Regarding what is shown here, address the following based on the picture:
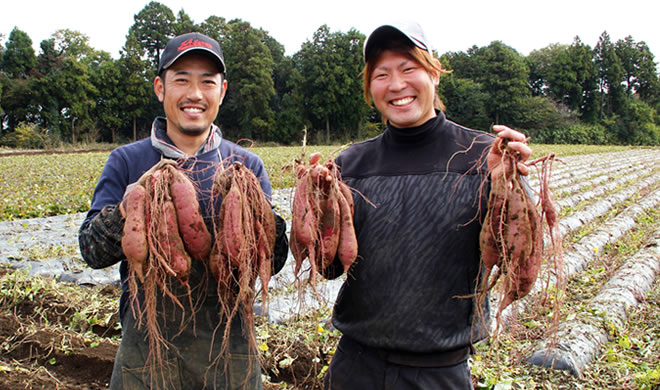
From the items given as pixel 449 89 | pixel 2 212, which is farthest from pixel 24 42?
pixel 449 89

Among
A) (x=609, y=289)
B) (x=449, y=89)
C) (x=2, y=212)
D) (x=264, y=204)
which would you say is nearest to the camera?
(x=264, y=204)

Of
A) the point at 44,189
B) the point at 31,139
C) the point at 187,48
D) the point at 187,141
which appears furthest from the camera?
the point at 31,139

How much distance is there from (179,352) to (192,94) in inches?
46.2

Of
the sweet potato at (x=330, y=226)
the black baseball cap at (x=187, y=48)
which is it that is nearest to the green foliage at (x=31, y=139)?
the black baseball cap at (x=187, y=48)

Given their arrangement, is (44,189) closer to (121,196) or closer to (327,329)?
(327,329)

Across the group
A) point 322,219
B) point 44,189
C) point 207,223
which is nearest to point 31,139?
point 44,189

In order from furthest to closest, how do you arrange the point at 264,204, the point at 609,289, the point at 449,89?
1. the point at 449,89
2. the point at 609,289
3. the point at 264,204

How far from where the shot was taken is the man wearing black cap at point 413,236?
1753 millimetres

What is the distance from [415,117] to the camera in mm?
1822

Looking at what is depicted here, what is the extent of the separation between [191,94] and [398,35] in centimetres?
98

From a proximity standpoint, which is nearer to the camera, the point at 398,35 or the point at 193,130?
the point at 398,35

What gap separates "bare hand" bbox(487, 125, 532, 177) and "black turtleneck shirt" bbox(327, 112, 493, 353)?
0.05 m

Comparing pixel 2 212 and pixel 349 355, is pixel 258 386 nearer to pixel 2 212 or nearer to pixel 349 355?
pixel 349 355

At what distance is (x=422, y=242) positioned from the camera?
1759 millimetres
